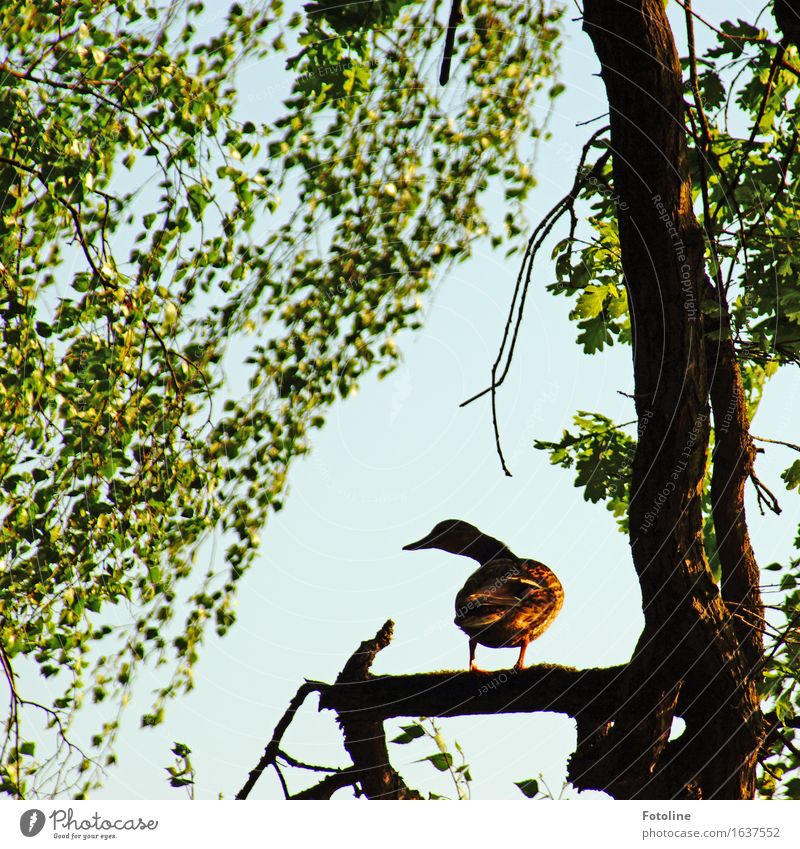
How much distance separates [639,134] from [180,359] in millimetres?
1658

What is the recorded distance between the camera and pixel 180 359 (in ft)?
10.0

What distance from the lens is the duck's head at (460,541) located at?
2.97 metres

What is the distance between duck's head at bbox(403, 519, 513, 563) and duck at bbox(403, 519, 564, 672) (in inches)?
2.9

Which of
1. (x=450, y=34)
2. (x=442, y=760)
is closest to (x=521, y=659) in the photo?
(x=442, y=760)

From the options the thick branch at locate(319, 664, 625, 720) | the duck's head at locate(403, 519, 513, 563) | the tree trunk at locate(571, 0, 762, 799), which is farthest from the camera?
the duck's head at locate(403, 519, 513, 563)

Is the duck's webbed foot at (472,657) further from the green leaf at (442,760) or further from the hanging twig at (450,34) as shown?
the hanging twig at (450,34)

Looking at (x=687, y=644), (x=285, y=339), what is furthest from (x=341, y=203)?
(x=687, y=644)

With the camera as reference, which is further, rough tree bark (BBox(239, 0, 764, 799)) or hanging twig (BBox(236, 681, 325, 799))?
hanging twig (BBox(236, 681, 325, 799))

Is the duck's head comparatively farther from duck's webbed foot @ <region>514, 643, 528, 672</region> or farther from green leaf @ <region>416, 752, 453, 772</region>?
green leaf @ <region>416, 752, 453, 772</region>
